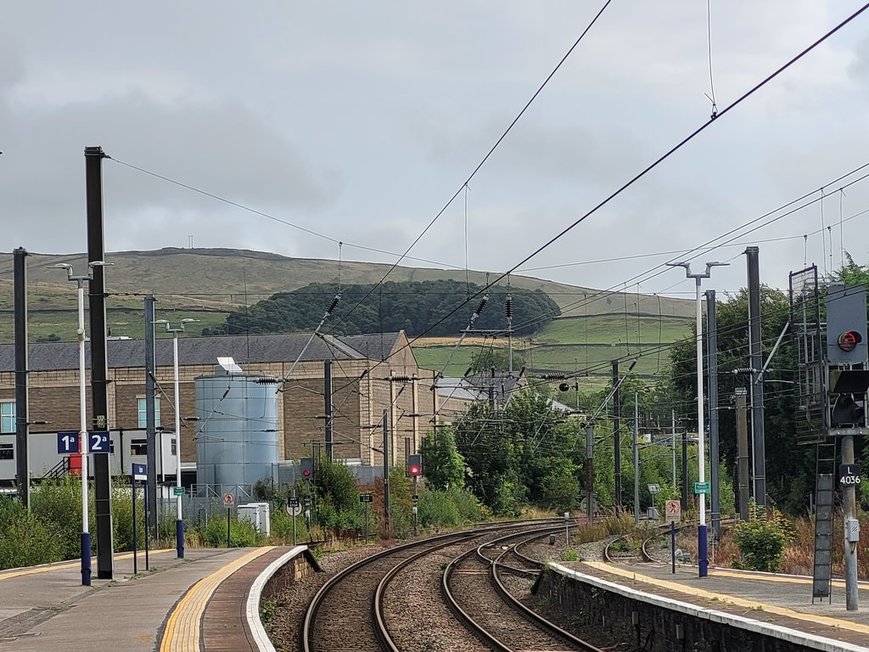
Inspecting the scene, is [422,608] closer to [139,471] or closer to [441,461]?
[139,471]

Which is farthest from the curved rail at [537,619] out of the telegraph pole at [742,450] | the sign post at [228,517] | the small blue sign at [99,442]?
the sign post at [228,517]

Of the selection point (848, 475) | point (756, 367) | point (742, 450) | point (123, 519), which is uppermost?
point (756, 367)

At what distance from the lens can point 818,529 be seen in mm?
18266

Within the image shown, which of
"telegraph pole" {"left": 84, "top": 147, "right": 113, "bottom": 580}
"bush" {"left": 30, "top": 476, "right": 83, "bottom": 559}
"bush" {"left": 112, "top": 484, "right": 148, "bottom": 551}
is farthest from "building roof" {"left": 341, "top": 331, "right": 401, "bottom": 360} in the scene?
"telegraph pole" {"left": 84, "top": 147, "right": 113, "bottom": 580}

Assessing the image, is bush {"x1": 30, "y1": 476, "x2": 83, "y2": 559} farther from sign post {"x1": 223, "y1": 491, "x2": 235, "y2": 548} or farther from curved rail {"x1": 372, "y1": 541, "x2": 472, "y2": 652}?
curved rail {"x1": 372, "y1": 541, "x2": 472, "y2": 652}

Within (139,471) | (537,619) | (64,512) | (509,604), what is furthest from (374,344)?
(537,619)

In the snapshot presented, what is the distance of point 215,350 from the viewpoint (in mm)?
91375

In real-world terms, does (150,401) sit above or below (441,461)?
above

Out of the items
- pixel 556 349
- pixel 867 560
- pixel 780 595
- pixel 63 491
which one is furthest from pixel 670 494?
pixel 556 349

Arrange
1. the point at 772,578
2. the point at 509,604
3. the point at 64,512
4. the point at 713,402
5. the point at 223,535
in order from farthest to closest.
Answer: the point at 223,535 < the point at 64,512 < the point at 713,402 < the point at 509,604 < the point at 772,578

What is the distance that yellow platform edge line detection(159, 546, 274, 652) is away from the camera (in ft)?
54.3

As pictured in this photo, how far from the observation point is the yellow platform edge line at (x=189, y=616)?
16.5 m

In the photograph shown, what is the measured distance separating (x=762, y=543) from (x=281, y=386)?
53.4 meters

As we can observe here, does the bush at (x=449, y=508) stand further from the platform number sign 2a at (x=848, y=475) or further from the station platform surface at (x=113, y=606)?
the platform number sign 2a at (x=848, y=475)
